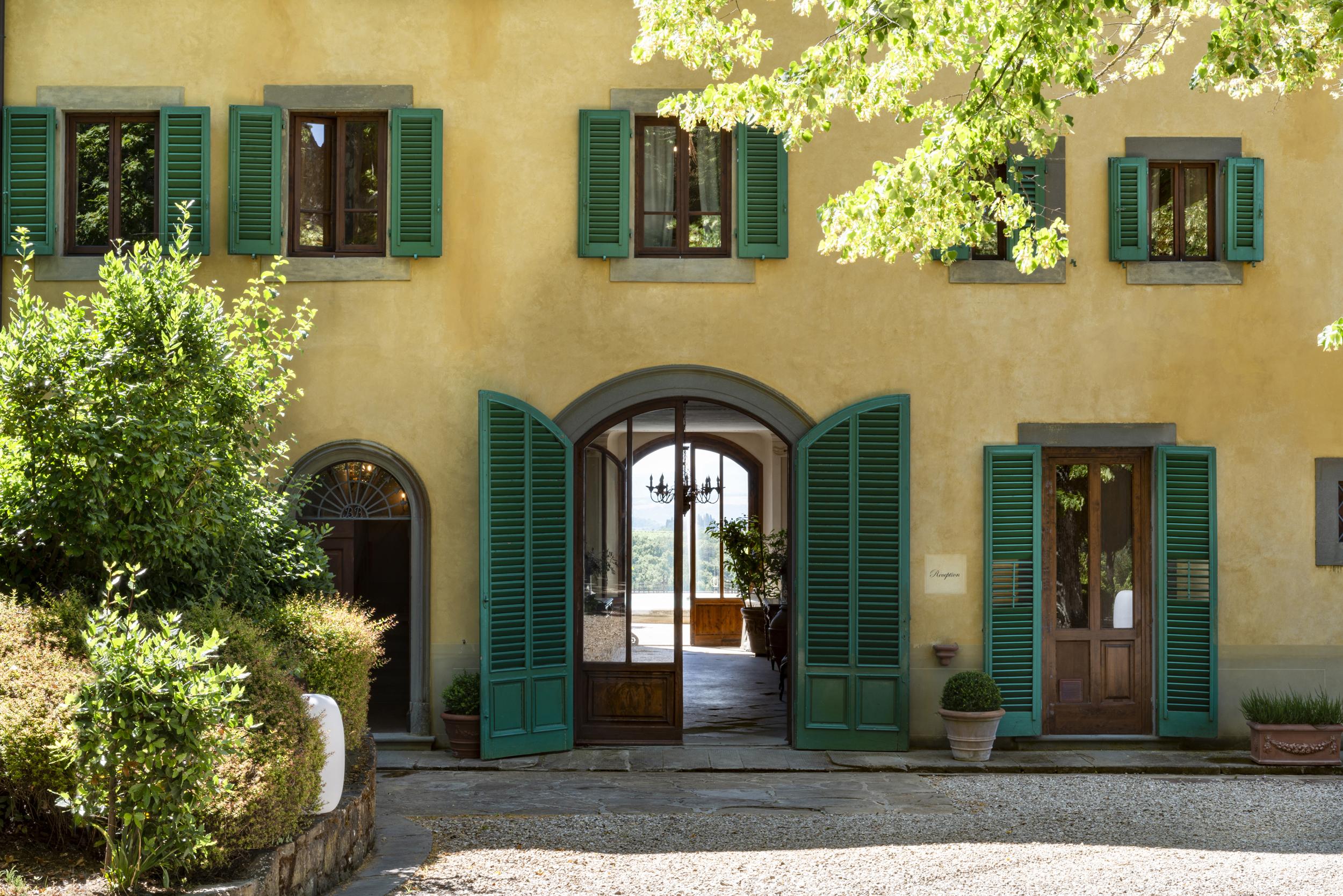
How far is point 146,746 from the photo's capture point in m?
4.82

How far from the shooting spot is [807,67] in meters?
7.24

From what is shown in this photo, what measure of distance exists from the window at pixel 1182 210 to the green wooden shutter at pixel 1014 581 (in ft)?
6.71

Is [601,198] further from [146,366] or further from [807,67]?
[146,366]

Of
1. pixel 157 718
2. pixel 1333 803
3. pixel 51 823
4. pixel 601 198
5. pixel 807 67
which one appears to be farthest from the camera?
pixel 601 198

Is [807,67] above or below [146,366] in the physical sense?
above

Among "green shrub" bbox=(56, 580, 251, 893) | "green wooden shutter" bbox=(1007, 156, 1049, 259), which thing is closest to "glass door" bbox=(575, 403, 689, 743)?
"green wooden shutter" bbox=(1007, 156, 1049, 259)

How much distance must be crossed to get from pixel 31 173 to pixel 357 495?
354 centimetres

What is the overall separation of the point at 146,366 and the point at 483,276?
408 cm

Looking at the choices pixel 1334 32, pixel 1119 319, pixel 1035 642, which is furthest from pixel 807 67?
pixel 1035 642

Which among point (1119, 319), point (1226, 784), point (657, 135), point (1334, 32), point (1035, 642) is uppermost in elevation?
point (657, 135)

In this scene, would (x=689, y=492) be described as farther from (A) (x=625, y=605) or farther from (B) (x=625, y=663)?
(B) (x=625, y=663)

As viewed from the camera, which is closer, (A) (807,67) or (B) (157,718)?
(B) (157,718)

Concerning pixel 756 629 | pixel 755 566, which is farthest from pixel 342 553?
pixel 756 629

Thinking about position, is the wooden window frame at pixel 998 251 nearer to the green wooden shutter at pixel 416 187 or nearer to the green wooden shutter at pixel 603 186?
the green wooden shutter at pixel 603 186
